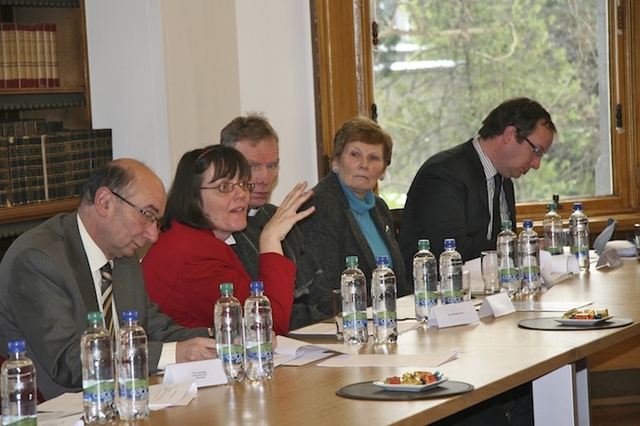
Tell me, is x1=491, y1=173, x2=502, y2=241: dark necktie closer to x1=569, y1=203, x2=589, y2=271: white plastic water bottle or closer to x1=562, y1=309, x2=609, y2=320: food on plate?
x1=569, y1=203, x2=589, y2=271: white plastic water bottle

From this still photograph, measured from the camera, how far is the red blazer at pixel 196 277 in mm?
3365

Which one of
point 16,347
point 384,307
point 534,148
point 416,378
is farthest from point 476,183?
point 16,347

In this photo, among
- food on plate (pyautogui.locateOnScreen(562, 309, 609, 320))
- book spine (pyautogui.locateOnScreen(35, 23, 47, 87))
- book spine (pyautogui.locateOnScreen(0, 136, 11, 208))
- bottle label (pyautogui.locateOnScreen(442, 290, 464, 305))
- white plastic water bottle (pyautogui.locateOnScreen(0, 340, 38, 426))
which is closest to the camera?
white plastic water bottle (pyautogui.locateOnScreen(0, 340, 38, 426))

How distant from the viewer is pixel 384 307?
3.18m

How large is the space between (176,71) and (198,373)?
2.71 meters

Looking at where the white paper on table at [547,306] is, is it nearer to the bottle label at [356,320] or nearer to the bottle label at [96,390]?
the bottle label at [356,320]

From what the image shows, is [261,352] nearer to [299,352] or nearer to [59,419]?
[299,352]

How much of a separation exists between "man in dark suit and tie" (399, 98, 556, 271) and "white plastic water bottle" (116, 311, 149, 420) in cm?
255

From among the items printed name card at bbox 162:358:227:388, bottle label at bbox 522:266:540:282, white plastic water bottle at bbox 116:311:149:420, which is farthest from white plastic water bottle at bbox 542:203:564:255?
white plastic water bottle at bbox 116:311:149:420

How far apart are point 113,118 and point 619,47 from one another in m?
3.09

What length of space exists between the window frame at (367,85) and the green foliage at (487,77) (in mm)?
105

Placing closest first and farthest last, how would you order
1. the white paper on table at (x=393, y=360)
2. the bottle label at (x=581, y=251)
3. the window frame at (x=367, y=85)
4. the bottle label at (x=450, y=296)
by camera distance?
the white paper on table at (x=393, y=360) < the bottle label at (x=450, y=296) < the bottle label at (x=581, y=251) < the window frame at (x=367, y=85)

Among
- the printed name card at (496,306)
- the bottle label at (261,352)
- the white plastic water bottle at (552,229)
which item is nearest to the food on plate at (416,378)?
the bottle label at (261,352)

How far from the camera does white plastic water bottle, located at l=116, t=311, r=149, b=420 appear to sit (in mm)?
2324
